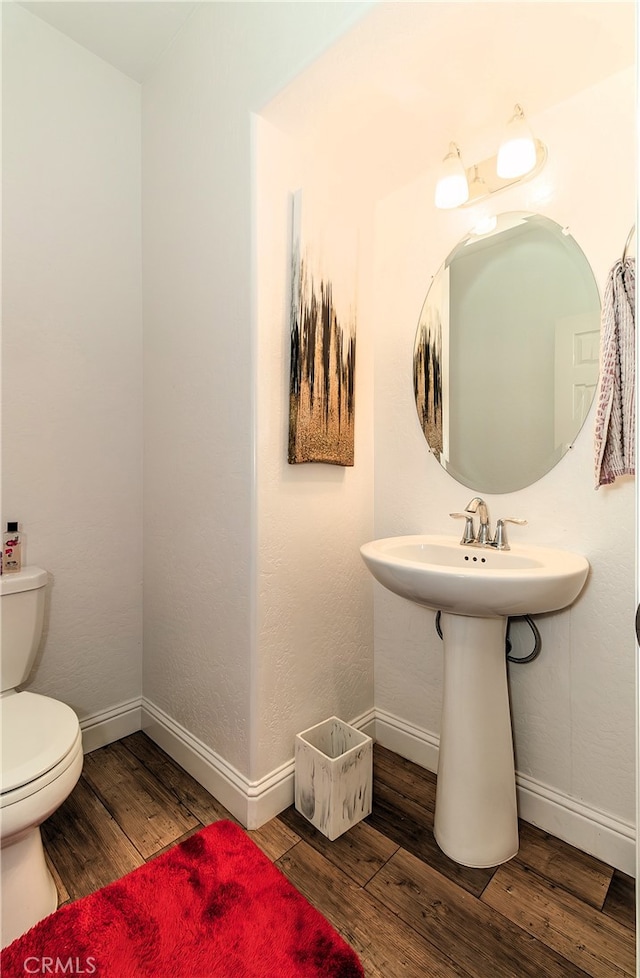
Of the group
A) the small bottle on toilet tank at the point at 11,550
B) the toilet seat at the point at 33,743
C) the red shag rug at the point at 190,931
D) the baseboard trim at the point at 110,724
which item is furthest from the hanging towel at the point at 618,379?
the baseboard trim at the point at 110,724

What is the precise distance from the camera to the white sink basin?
115 centimetres

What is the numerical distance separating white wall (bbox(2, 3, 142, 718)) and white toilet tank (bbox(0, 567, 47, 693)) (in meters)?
0.16

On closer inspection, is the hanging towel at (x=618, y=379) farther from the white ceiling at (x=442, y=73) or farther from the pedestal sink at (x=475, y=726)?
the white ceiling at (x=442, y=73)

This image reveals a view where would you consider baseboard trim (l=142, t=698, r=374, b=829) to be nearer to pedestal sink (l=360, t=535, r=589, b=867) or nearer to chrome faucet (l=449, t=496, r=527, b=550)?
pedestal sink (l=360, t=535, r=589, b=867)

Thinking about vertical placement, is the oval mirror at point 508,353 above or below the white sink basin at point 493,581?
above

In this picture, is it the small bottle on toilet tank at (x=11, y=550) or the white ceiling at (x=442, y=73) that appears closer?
the white ceiling at (x=442, y=73)

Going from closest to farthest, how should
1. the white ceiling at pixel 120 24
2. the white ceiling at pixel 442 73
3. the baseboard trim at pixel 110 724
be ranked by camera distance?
the white ceiling at pixel 442 73 < the white ceiling at pixel 120 24 < the baseboard trim at pixel 110 724

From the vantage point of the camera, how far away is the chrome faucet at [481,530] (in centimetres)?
148

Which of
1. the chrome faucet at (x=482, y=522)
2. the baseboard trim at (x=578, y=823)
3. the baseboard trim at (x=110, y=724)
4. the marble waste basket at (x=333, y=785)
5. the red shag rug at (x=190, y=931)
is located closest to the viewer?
the red shag rug at (x=190, y=931)

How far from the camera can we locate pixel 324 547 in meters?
1.71

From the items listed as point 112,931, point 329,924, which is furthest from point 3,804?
point 329,924

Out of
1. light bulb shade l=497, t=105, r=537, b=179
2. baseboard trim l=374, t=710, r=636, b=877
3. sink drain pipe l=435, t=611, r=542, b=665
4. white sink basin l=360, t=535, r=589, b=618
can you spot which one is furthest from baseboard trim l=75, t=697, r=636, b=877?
light bulb shade l=497, t=105, r=537, b=179

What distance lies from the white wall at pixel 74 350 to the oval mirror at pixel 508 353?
1196mm

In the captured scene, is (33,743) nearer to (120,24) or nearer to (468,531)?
(468,531)
